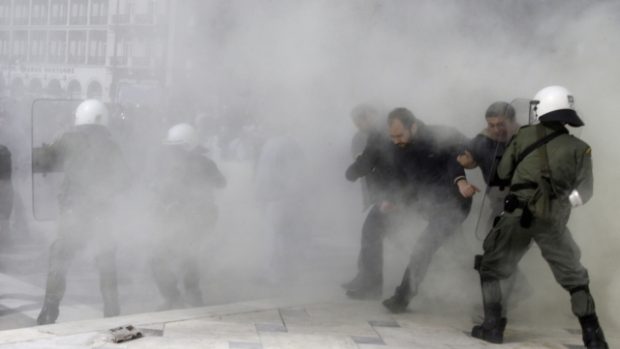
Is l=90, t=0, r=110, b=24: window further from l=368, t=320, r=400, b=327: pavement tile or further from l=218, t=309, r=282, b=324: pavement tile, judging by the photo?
l=368, t=320, r=400, b=327: pavement tile

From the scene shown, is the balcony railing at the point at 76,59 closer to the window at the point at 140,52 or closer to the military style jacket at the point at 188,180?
the window at the point at 140,52

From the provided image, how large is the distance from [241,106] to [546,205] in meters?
2.88

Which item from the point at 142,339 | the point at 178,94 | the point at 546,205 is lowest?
the point at 142,339

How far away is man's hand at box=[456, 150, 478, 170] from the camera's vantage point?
5590mm

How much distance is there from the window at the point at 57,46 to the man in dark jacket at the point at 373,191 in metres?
1.92

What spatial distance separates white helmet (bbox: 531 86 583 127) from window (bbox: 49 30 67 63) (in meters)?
2.95

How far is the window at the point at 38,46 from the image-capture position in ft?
20.1

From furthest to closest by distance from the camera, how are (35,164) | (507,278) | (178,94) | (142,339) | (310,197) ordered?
(310,197)
(178,94)
(35,164)
(507,278)
(142,339)

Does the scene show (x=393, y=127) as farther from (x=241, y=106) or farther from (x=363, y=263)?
(x=241, y=106)

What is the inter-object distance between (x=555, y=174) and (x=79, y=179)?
2.63 meters

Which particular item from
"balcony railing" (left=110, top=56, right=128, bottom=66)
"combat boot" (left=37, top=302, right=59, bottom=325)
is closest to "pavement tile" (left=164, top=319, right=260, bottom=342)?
"combat boot" (left=37, top=302, right=59, bottom=325)

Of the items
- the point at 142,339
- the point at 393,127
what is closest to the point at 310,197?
the point at 393,127

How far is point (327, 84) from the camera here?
22.4ft

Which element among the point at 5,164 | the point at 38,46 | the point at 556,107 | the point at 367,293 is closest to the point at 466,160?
the point at 556,107
